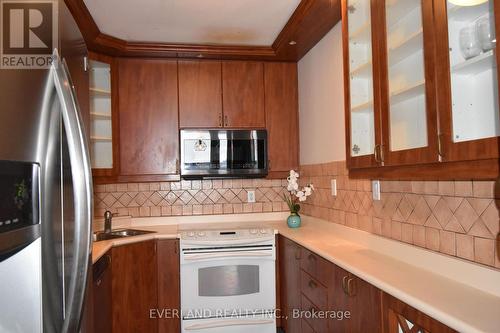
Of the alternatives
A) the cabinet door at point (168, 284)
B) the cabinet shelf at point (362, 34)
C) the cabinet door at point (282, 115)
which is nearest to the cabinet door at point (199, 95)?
the cabinet door at point (282, 115)

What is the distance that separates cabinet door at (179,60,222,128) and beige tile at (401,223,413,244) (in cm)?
181

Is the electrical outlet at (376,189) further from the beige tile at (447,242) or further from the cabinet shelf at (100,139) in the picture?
the cabinet shelf at (100,139)

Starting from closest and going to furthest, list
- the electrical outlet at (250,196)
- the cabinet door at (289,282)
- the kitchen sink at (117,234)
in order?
the cabinet door at (289,282), the kitchen sink at (117,234), the electrical outlet at (250,196)

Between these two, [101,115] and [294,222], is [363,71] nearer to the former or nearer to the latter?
[294,222]

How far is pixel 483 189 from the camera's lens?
133 centimetres

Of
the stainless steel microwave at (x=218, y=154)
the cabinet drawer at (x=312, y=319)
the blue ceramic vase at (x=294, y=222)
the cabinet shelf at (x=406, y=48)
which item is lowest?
the cabinet drawer at (x=312, y=319)

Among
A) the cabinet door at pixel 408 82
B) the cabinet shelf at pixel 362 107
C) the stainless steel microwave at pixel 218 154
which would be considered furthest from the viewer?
the stainless steel microwave at pixel 218 154

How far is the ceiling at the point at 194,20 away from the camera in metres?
2.28

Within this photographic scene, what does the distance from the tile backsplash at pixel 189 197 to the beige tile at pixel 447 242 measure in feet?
6.37

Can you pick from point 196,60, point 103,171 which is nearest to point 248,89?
point 196,60

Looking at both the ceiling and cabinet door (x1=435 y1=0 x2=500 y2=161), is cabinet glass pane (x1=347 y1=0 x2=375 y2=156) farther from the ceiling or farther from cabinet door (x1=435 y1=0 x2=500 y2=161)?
the ceiling

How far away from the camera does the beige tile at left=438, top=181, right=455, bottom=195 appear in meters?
1.48

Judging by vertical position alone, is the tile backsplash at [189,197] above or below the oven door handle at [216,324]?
above

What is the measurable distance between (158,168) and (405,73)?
2166 mm
